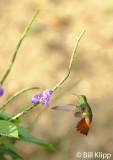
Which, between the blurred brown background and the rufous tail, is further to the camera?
the blurred brown background

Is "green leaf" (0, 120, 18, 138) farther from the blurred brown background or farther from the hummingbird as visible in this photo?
the blurred brown background

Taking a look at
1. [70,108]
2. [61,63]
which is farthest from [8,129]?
[61,63]

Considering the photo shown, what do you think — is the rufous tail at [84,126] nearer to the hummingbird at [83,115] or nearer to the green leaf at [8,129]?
the hummingbird at [83,115]

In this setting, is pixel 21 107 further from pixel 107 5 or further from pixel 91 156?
pixel 107 5

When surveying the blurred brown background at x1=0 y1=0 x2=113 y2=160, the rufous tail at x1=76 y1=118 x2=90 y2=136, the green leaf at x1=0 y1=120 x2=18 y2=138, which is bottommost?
the green leaf at x1=0 y1=120 x2=18 y2=138

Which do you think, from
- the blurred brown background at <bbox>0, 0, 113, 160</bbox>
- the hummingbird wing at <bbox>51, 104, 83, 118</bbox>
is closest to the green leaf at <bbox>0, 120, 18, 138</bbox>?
the hummingbird wing at <bbox>51, 104, 83, 118</bbox>

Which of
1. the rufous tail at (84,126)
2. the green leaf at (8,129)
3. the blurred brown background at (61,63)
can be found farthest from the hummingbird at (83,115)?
the blurred brown background at (61,63)

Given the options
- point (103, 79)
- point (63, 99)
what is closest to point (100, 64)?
point (103, 79)

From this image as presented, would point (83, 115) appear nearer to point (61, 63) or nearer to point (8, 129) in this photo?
point (8, 129)

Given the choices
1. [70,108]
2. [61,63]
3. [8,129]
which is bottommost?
[8,129]
